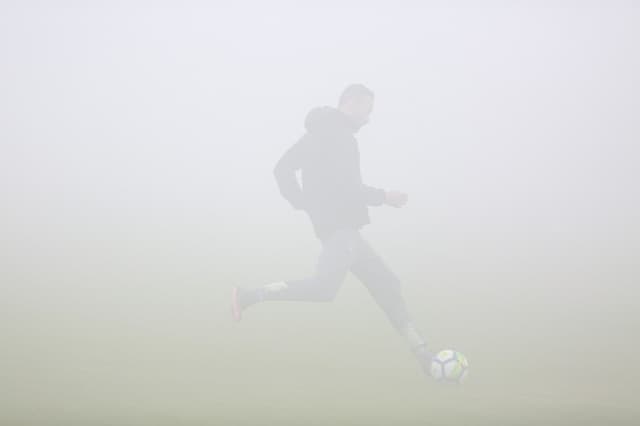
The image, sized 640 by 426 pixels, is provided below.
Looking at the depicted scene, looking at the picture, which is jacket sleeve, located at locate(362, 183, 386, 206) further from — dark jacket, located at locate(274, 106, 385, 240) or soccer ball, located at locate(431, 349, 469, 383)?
soccer ball, located at locate(431, 349, 469, 383)

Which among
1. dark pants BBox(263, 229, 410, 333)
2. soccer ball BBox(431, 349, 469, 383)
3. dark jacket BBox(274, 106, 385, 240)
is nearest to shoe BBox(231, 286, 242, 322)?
dark pants BBox(263, 229, 410, 333)

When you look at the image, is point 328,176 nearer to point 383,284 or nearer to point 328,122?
point 328,122

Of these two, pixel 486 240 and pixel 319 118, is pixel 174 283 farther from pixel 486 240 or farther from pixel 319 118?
pixel 486 240

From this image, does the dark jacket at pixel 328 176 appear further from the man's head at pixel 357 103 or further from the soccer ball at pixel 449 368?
the soccer ball at pixel 449 368

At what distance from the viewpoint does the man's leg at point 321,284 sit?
17.6ft

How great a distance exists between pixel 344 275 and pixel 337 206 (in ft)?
1.59

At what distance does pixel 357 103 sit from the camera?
5793 millimetres

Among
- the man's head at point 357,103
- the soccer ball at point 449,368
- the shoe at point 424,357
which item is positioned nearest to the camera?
the soccer ball at point 449,368

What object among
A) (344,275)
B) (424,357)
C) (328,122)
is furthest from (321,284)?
(328,122)

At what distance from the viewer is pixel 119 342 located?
610 cm

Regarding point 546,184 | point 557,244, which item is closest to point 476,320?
point 557,244

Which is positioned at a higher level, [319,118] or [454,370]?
[319,118]

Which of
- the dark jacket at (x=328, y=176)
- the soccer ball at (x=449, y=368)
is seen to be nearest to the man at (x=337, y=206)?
the dark jacket at (x=328, y=176)

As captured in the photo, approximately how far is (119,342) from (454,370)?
2.59 m
